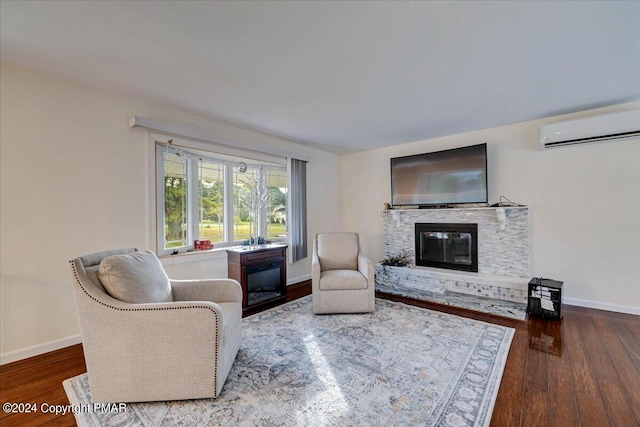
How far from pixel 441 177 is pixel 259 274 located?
295 cm

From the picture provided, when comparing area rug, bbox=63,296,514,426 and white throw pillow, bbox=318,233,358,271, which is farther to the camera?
white throw pillow, bbox=318,233,358,271

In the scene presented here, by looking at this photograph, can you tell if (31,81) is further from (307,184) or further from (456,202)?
(456,202)

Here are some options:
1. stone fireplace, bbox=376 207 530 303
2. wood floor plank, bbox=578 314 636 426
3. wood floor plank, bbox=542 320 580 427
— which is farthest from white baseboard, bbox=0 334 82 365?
wood floor plank, bbox=578 314 636 426

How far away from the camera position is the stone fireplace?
136 inches

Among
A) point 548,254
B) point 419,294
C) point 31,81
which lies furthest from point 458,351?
point 31,81

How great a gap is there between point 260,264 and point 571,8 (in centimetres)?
342

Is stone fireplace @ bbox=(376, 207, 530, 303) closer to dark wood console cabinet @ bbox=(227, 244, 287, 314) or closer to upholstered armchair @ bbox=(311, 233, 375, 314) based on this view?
upholstered armchair @ bbox=(311, 233, 375, 314)

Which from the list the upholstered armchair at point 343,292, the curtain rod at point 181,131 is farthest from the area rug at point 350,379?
the curtain rod at point 181,131

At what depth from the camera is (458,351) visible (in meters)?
2.21

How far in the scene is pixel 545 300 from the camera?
289cm

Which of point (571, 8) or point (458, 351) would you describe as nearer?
point (571, 8)

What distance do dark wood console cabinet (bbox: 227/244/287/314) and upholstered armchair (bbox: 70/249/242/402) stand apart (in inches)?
61.5

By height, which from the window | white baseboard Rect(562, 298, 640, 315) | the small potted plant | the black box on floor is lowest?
white baseboard Rect(562, 298, 640, 315)

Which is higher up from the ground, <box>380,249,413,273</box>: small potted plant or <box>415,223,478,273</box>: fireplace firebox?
<box>415,223,478,273</box>: fireplace firebox
